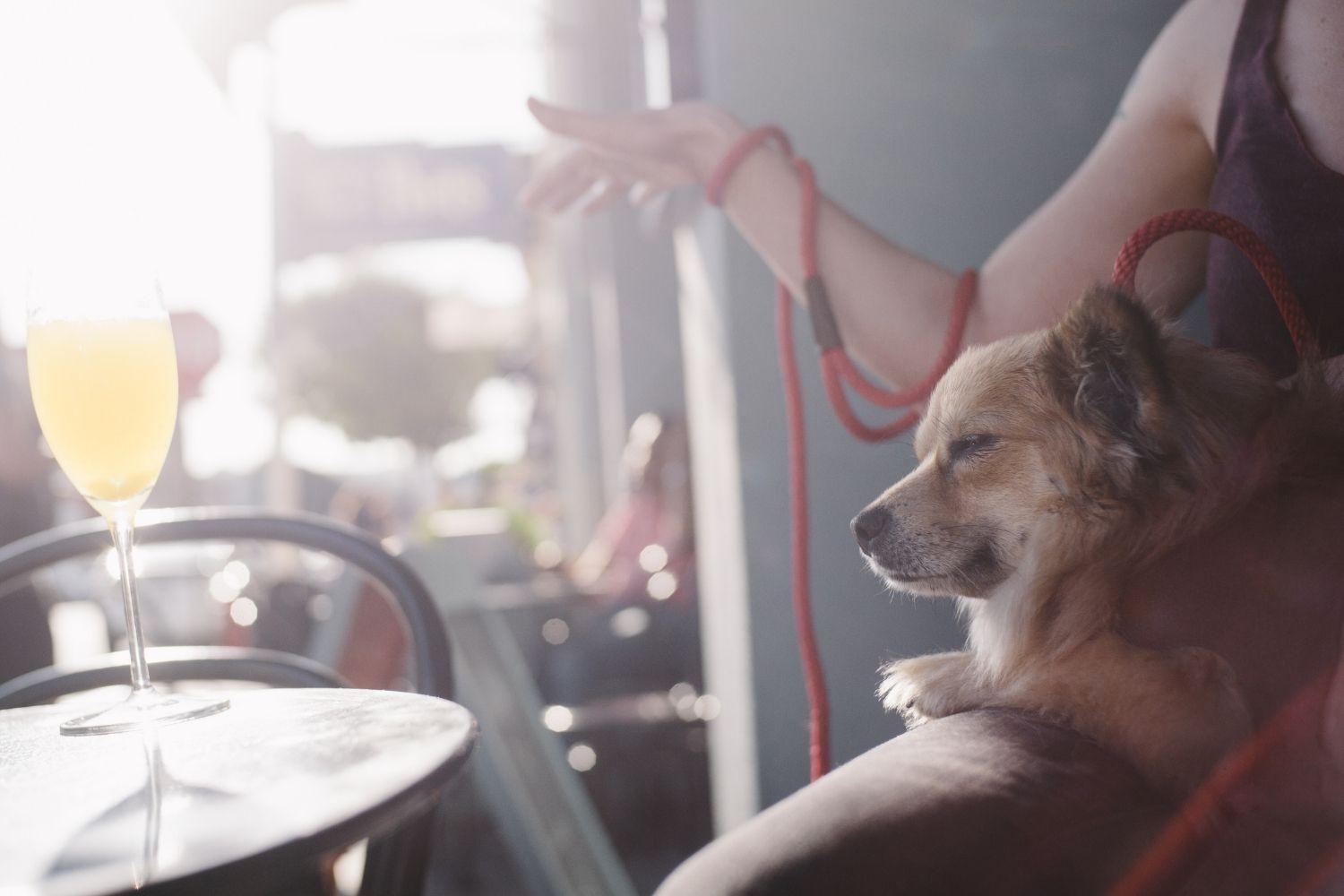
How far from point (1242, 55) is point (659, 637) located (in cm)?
350

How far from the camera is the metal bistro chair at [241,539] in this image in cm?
126

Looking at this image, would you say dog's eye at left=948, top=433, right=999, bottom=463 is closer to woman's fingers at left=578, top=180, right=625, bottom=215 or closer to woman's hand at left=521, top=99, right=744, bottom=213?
woman's hand at left=521, top=99, right=744, bottom=213

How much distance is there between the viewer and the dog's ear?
41.7 inches

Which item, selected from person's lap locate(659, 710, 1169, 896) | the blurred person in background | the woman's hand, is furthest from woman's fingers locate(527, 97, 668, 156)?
the blurred person in background

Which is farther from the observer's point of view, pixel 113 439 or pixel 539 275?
pixel 539 275

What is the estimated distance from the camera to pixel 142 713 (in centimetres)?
105

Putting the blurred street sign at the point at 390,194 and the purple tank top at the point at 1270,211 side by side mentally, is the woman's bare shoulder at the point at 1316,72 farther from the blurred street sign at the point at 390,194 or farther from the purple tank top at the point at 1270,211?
the blurred street sign at the point at 390,194

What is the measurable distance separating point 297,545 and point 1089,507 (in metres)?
0.99

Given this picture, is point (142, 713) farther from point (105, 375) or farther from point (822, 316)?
point (822, 316)

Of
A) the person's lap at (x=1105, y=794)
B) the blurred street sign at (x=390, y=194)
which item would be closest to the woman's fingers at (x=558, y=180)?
the person's lap at (x=1105, y=794)

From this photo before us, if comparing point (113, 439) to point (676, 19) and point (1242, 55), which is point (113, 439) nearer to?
point (1242, 55)

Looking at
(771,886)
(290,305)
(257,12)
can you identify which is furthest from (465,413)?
(771,886)

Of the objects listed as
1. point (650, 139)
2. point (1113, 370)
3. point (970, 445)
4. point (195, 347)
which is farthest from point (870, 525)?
point (195, 347)

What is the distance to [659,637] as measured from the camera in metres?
4.52
